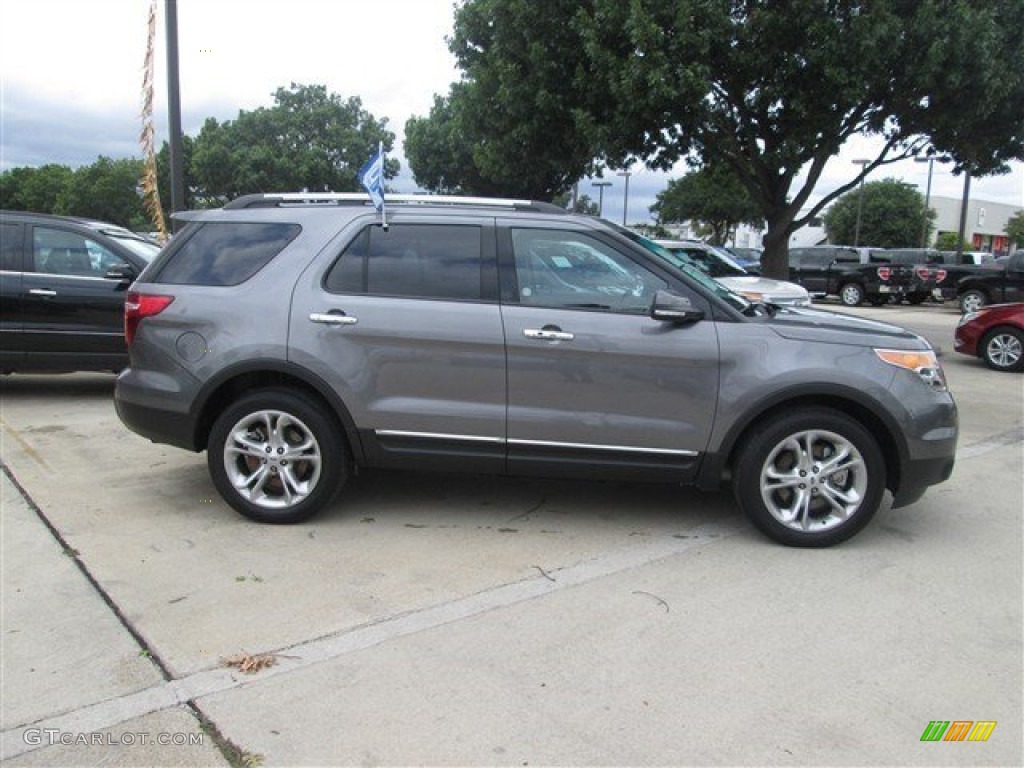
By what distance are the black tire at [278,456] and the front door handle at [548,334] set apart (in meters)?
Answer: 1.21

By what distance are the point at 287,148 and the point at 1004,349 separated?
43185 mm

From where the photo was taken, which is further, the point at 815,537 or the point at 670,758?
the point at 815,537

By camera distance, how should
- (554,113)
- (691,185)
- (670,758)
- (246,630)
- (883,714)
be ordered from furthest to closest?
(691,185) < (554,113) < (246,630) < (883,714) < (670,758)

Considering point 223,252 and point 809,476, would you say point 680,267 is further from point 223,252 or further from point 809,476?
point 223,252

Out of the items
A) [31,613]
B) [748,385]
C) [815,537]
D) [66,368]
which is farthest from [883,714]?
[66,368]

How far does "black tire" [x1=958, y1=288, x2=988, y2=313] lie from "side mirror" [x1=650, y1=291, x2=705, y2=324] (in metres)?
16.8

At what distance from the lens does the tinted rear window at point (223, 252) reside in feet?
15.3

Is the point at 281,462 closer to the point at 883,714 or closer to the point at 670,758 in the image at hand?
the point at 670,758

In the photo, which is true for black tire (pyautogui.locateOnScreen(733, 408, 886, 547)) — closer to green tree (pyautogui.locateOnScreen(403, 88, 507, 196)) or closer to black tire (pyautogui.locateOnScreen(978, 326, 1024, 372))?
black tire (pyautogui.locateOnScreen(978, 326, 1024, 372))

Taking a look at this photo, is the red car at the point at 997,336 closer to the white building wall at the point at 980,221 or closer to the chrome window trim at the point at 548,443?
the chrome window trim at the point at 548,443

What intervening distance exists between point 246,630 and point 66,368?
5.50m

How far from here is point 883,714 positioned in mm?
2893

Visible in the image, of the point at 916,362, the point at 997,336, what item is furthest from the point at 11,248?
the point at 997,336

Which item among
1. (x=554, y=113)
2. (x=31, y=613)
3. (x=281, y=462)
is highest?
(x=554, y=113)
